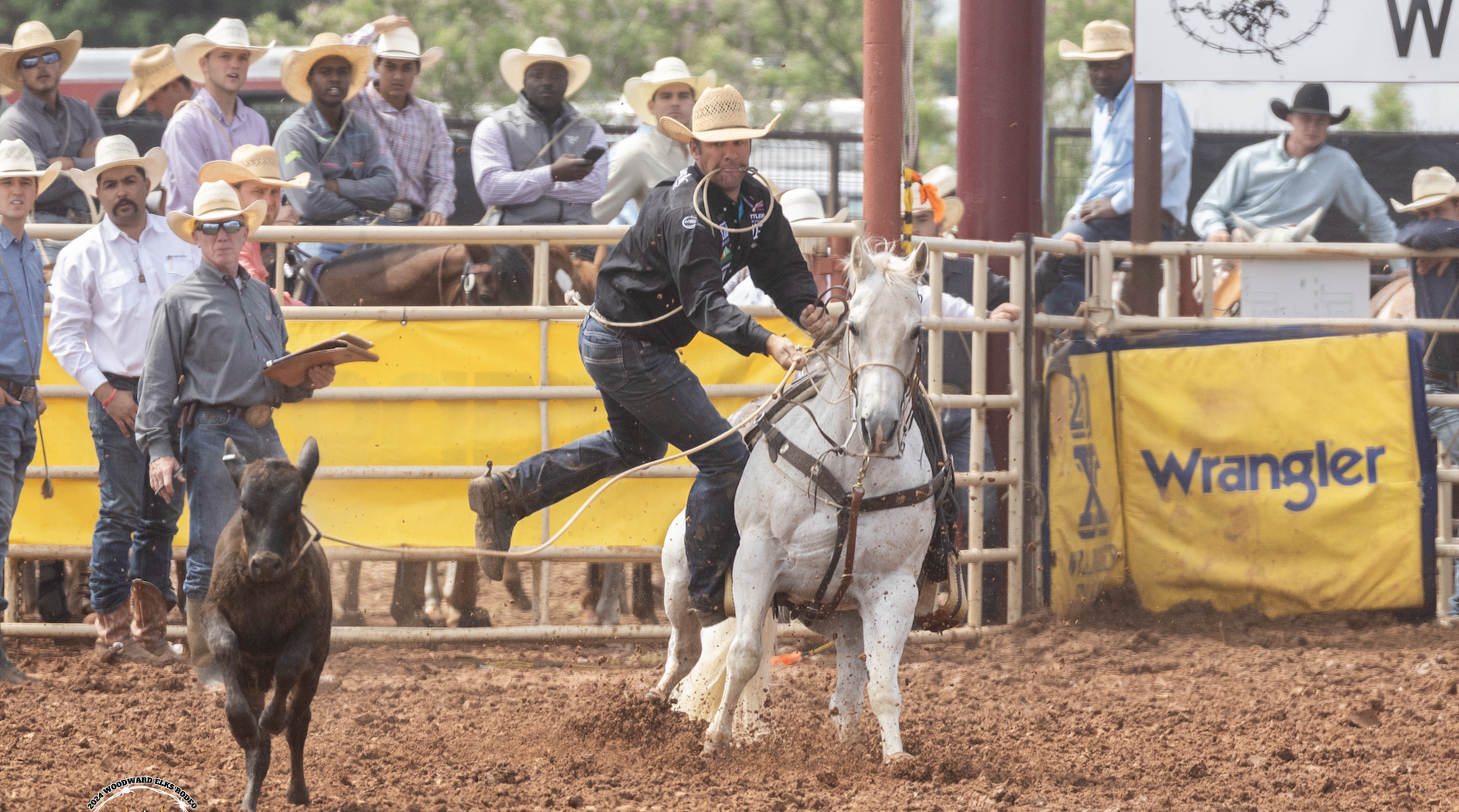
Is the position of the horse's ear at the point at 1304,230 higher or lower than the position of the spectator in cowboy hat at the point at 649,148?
lower

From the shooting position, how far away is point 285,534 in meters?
4.63

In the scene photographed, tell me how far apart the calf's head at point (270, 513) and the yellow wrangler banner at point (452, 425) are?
277 cm

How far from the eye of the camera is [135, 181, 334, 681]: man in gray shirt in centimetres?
622

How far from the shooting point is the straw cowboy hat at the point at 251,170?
23.4ft

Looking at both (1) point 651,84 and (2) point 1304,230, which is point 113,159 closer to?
(1) point 651,84

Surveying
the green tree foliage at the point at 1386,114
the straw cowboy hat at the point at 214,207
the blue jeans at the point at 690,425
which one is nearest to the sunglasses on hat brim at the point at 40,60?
the straw cowboy hat at the point at 214,207

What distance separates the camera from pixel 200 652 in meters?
6.42

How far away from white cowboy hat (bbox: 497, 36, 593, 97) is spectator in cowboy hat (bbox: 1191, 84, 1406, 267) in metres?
3.71

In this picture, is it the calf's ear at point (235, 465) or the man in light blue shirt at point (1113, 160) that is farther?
the man in light blue shirt at point (1113, 160)

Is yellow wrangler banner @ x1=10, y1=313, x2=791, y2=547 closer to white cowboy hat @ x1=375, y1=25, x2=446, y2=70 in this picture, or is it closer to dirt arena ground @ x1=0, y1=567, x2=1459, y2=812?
dirt arena ground @ x1=0, y1=567, x2=1459, y2=812

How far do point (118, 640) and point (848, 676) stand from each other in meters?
3.51

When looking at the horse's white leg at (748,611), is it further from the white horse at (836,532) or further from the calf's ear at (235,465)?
the calf's ear at (235,465)

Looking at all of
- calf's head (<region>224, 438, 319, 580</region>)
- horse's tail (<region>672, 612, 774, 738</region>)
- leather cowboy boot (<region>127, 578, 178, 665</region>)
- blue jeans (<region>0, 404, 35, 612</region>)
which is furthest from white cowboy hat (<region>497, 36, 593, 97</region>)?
calf's head (<region>224, 438, 319, 580</region>)

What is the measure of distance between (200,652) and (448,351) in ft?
6.11
